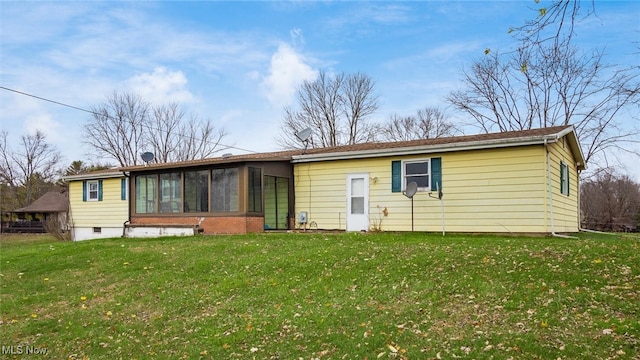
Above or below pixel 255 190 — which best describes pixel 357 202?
below

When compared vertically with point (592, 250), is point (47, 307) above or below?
below

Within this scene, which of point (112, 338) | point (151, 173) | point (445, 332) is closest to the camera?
point (445, 332)

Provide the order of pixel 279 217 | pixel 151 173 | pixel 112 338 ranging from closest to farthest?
pixel 112 338
pixel 279 217
pixel 151 173

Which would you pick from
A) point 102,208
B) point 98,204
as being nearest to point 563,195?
point 102,208

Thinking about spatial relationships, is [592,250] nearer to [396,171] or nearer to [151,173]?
[396,171]

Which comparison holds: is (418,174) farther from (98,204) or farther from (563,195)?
(98,204)

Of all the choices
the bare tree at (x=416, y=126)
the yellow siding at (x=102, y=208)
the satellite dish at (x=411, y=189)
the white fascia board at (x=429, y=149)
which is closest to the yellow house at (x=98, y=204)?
the yellow siding at (x=102, y=208)

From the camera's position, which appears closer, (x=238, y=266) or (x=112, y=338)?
(x=112, y=338)

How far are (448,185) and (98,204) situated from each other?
1604cm

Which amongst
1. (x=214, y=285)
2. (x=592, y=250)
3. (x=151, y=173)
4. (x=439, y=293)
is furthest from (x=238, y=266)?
(x=151, y=173)

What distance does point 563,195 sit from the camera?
1429 centimetres

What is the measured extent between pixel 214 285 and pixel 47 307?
113 inches

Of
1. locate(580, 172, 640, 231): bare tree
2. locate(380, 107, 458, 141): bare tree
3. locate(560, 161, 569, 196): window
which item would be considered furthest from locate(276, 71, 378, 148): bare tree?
locate(560, 161, 569, 196): window

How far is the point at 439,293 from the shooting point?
21.9ft
